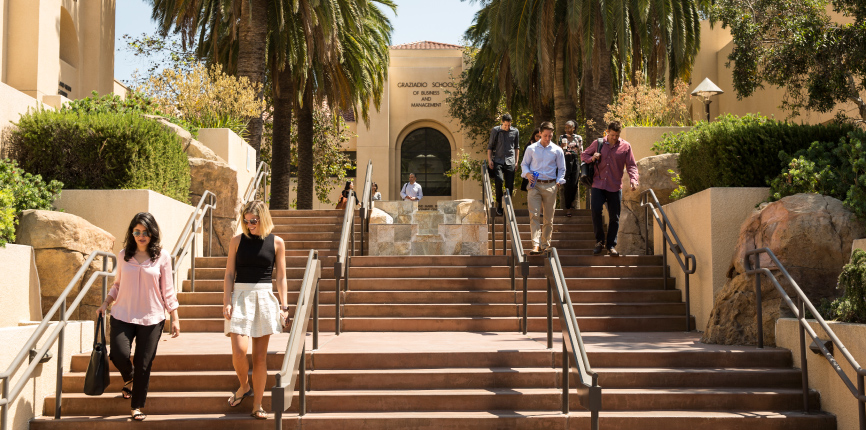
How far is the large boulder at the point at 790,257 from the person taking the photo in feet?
25.4

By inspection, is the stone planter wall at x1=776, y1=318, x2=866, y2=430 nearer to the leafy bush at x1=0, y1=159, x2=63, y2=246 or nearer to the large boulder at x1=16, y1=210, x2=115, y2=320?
the large boulder at x1=16, y1=210, x2=115, y2=320

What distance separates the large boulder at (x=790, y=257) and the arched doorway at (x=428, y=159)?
87.9 feet

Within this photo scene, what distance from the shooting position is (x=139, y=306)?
6.38 meters

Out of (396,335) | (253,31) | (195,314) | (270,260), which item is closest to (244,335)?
(270,260)

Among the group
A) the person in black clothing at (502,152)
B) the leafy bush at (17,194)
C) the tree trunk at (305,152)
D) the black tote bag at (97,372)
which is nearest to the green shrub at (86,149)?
the leafy bush at (17,194)

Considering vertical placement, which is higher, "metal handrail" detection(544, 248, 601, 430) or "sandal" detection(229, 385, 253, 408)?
"metal handrail" detection(544, 248, 601, 430)

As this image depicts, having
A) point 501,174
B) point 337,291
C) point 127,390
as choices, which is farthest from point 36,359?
point 501,174

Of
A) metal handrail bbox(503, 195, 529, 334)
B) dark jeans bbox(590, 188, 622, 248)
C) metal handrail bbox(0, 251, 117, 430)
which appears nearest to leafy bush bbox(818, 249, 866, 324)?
metal handrail bbox(503, 195, 529, 334)

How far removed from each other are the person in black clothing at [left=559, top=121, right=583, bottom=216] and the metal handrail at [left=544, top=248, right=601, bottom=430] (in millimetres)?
6498

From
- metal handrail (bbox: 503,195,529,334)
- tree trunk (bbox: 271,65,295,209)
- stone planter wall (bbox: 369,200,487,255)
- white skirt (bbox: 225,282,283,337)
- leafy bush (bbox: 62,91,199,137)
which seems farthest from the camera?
tree trunk (bbox: 271,65,295,209)

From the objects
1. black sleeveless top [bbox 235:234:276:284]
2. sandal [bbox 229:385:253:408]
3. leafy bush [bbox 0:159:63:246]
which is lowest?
sandal [bbox 229:385:253:408]

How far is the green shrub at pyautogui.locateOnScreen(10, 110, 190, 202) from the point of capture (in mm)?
9945

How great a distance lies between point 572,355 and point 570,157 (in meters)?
8.45

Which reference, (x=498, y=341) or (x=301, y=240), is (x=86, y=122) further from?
(x=498, y=341)
